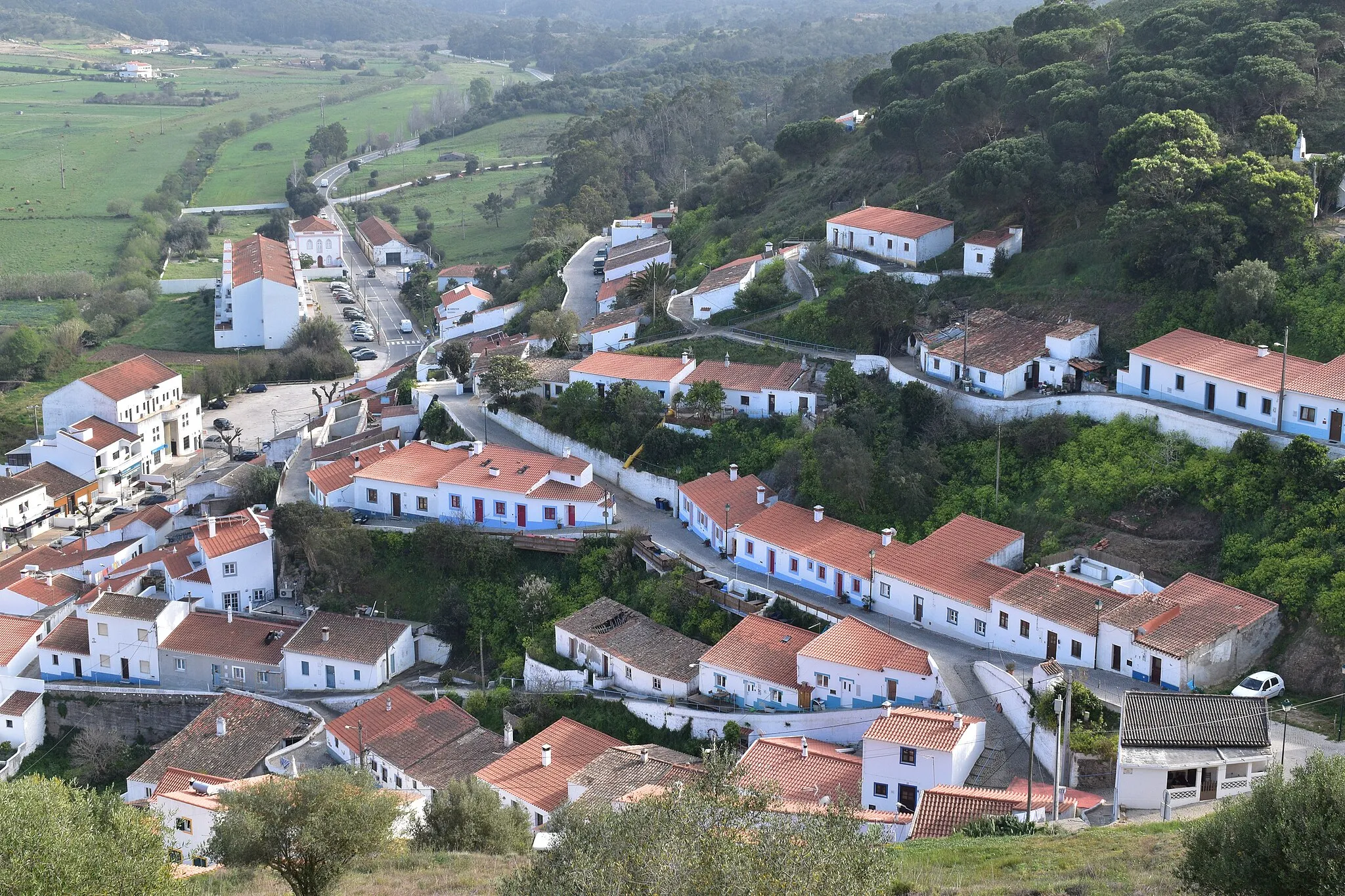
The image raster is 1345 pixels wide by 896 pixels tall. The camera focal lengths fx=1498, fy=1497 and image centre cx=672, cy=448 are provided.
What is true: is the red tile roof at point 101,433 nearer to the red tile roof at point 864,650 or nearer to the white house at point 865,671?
the red tile roof at point 864,650

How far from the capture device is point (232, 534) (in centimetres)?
4497

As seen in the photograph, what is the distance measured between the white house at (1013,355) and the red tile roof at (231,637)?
2020 centimetres

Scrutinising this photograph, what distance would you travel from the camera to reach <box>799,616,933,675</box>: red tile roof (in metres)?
32.8

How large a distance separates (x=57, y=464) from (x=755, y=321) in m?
27.2

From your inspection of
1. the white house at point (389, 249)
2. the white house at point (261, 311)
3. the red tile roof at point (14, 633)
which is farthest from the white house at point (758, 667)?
the white house at point (389, 249)

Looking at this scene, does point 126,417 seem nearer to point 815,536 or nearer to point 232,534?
point 232,534

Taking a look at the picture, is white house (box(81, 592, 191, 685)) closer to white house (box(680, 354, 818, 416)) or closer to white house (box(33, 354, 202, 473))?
white house (box(33, 354, 202, 473))

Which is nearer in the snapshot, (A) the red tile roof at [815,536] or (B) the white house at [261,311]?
(A) the red tile roof at [815,536]

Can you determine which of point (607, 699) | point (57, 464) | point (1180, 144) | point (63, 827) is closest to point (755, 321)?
point (1180, 144)

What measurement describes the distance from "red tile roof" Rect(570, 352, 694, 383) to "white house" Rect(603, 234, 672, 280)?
40.9 ft

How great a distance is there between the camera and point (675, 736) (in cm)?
3469

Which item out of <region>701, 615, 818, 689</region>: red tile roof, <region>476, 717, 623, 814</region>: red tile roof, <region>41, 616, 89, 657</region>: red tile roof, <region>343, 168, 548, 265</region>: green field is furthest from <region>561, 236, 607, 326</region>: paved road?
<region>476, 717, 623, 814</region>: red tile roof

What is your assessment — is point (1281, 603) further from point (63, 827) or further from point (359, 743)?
point (63, 827)

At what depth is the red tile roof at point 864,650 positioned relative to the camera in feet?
108
